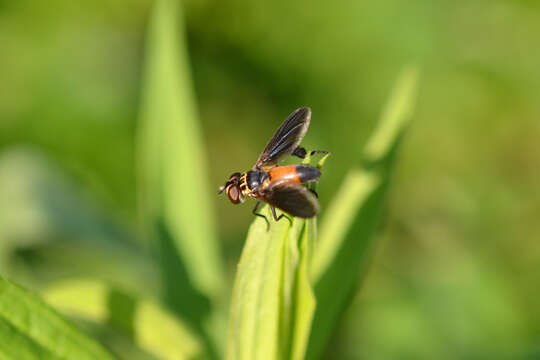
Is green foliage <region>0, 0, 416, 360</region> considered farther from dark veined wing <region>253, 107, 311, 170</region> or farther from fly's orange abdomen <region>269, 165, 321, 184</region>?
dark veined wing <region>253, 107, 311, 170</region>

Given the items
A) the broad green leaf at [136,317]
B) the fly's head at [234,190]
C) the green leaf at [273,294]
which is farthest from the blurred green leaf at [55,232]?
the green leaf at [273,294]

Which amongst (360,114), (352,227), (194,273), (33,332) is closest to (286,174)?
(352,227)

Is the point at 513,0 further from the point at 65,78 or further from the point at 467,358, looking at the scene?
the point at 65,78

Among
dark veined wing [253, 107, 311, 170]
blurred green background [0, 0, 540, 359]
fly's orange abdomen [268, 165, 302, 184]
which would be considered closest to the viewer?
fly's orange abdomen [268, 165, 302, 184]

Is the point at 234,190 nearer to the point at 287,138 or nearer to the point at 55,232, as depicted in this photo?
the point at 287,138

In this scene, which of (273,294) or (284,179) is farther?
A: (284,179)

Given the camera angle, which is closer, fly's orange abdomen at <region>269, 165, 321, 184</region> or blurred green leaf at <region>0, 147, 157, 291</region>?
fly's orange abdomen at <region>269, 165, 321, 184</region>

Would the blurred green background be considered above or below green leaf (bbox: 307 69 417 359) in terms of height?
above

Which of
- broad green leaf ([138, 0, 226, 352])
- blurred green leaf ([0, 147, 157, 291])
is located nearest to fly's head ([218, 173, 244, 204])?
broad green leaf ([138, 0, 226, 352])
